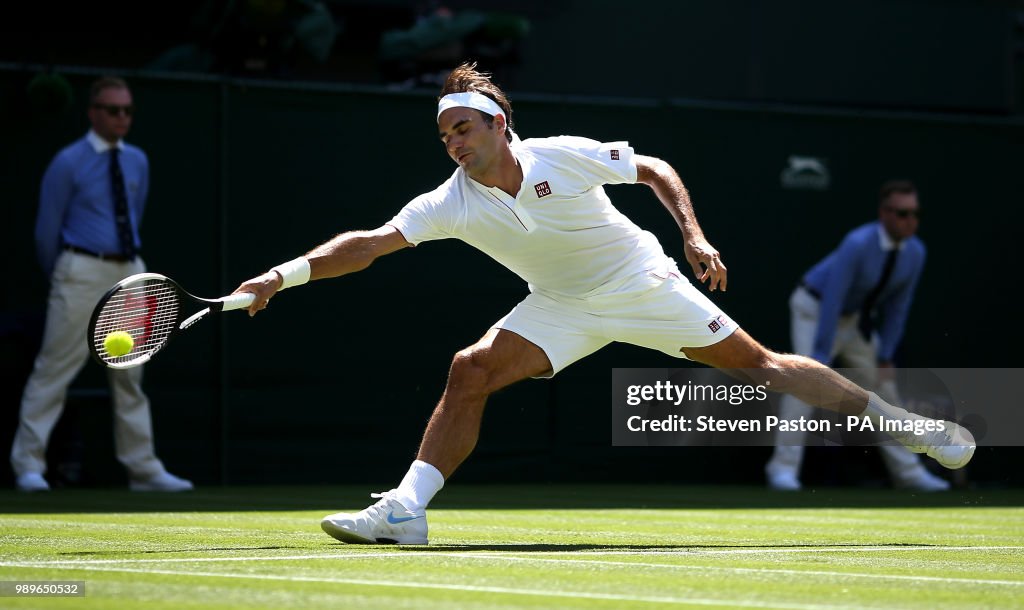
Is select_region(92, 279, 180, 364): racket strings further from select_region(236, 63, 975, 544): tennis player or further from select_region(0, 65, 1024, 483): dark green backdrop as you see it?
select_region(0, 65, 1024, 483): dark green backdrop

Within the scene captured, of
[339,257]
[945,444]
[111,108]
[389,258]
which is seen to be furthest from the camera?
[389,258]

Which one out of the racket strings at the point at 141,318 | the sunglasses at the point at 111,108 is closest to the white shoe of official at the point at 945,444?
the racket strings at the point at 141,318

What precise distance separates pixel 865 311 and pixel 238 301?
668 cm

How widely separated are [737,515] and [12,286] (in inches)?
184

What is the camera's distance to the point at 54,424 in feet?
33.4

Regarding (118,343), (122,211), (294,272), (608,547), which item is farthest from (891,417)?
(122,211)

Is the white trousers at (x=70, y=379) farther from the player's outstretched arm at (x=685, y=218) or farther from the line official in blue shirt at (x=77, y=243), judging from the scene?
the player's outstretched arm at (x=685, y=218)

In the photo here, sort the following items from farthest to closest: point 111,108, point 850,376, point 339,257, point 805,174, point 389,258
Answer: point 805,174 → point 850,376 → point 389,258 → point 111,108 → point 339,257

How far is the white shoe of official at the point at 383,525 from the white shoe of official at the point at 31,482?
4255 millimetres

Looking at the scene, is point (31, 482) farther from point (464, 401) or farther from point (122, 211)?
point (464, 401)

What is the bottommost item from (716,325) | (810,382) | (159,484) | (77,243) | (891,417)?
(159,484)

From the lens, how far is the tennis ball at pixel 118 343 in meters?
5.83

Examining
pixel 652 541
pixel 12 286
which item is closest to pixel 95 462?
pixel 12 286

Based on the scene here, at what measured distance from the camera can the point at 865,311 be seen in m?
11.5
